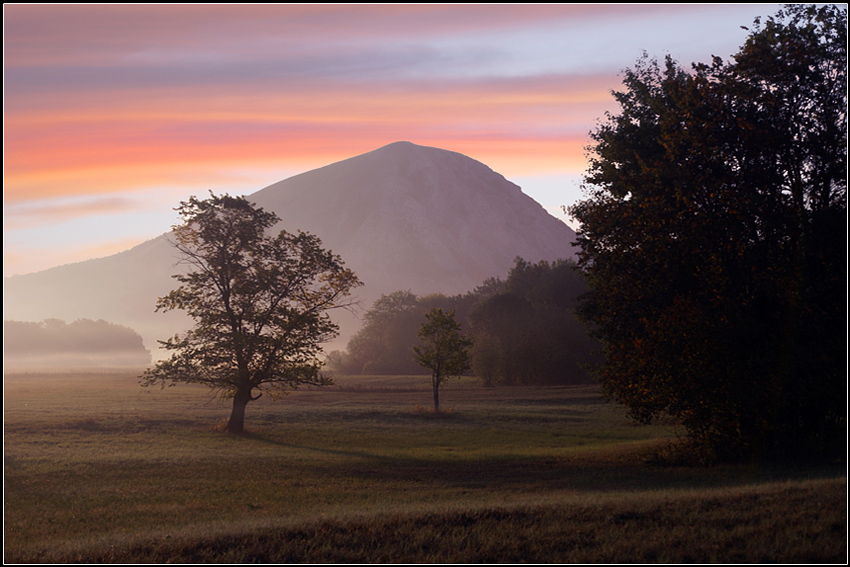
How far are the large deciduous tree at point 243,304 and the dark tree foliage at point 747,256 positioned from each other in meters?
17.4

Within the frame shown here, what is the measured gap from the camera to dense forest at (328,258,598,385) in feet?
253

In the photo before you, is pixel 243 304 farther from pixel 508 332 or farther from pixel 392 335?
pixel 392 335

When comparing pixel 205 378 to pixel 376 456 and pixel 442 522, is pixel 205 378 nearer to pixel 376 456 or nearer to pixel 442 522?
pixel 376 456

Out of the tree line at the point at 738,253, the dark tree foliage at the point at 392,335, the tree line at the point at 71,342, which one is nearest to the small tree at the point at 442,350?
the tree line at the point at 738,253

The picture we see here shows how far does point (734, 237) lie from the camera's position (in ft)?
68.0

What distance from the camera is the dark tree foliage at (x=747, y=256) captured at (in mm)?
19344

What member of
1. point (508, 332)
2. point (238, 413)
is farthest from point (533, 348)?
point (238, 413)

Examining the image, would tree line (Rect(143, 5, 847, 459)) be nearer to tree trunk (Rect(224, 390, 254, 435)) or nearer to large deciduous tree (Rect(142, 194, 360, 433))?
large deciduous tree (Rect(142, 194, 360, 433))

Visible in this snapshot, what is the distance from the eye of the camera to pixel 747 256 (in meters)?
21.5

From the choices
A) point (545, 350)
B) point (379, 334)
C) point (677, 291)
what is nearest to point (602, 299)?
point (677, 291)

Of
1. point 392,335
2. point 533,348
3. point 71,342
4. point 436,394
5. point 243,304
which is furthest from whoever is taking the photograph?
point 71,342

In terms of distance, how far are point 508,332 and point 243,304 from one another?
52.0 metres

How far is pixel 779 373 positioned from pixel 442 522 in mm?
13353

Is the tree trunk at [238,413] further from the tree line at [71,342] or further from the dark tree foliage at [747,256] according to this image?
the tree line at [71,342]
